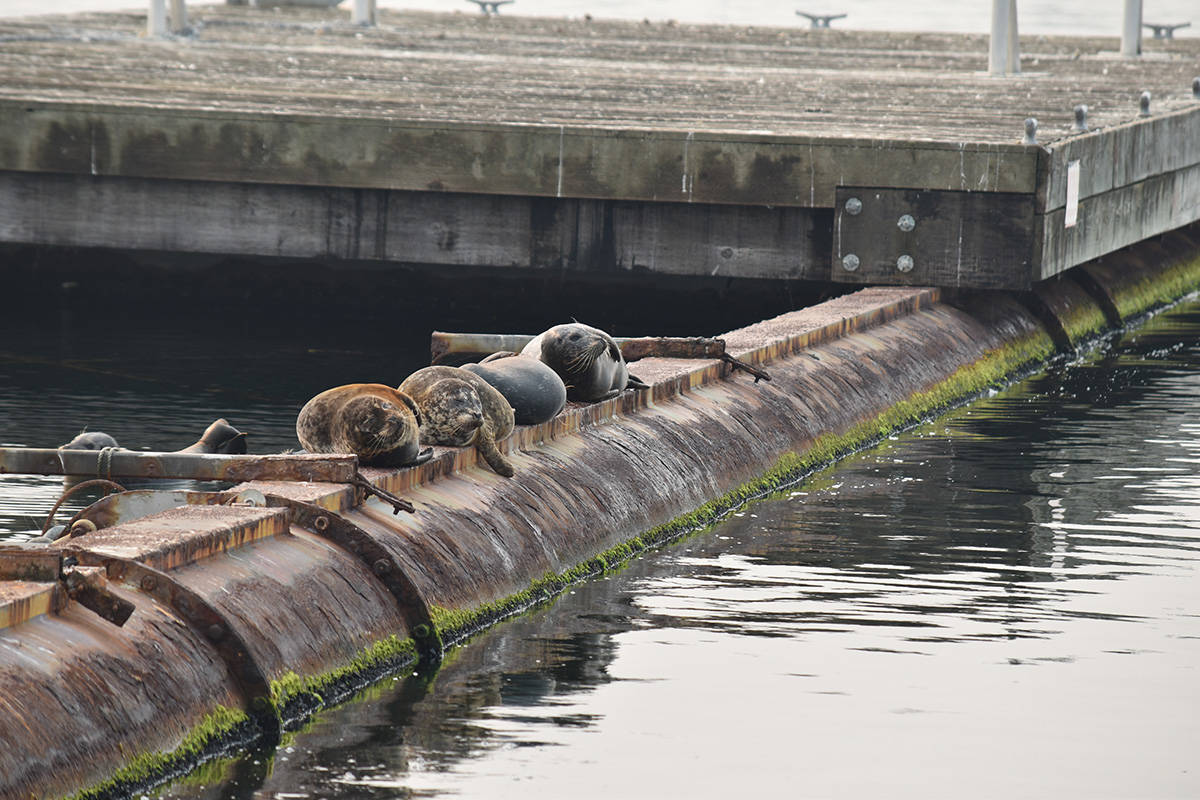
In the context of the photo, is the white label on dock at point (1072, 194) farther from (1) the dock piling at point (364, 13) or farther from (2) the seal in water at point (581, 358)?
(1) the dock piling at point (364, 13)

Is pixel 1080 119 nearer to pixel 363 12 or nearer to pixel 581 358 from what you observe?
pixel 581 358

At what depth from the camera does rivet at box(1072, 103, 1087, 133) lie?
21656 millimetres

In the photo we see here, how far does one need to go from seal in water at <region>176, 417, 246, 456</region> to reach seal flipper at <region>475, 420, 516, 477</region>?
1320mm

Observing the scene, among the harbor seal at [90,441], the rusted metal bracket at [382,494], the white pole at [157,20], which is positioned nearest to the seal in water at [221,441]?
the harbor seal at [90,441]

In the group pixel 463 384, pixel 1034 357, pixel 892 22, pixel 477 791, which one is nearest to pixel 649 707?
pixel 477 791

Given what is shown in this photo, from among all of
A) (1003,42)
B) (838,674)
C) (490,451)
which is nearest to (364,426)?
(490,451)

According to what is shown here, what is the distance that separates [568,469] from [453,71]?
1763cm

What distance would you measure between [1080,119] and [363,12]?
73.1ft

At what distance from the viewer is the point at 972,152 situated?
19.8m

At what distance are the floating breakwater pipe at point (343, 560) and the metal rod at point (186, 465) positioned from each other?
0.11 metres

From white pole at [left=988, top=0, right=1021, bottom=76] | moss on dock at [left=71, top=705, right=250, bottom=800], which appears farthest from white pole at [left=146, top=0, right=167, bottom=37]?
moss on dock at [left=71, top=705, right=250, bottom=800]

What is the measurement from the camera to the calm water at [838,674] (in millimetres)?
8617

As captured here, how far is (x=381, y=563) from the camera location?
10453mm

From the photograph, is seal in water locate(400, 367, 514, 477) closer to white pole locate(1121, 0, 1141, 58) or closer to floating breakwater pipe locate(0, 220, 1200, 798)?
floating breakwater pipe locate(0, 220, 1200, 798)
